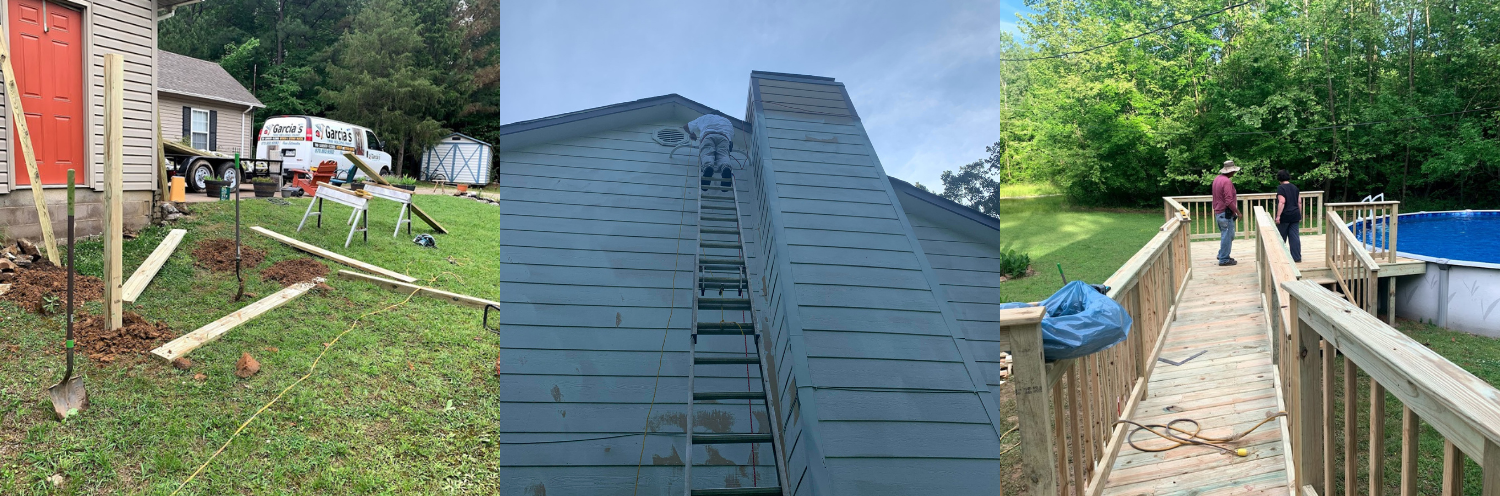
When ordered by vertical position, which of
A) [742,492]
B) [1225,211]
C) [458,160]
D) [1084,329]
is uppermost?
[458,160]

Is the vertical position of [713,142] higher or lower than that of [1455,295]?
higher

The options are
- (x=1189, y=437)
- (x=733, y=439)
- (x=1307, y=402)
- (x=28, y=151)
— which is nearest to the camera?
(x=1307, y=402)

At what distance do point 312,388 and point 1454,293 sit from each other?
→ 11476mm

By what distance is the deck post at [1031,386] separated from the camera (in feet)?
5.94

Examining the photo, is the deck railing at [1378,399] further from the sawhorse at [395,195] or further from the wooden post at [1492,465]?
the sawhorse at [395,195]

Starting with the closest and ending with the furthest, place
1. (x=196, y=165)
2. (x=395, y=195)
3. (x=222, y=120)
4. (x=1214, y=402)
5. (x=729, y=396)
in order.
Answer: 1. (x=729, y=396)
2. (x=1214, y=402)
3. (x=395, y=195)
4. (x=196, y=165)
5. (x=222, y=120)

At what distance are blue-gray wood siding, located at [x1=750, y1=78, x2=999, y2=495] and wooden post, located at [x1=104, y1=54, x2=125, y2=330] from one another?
13.1ft

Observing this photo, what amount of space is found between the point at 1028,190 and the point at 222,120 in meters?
17.3

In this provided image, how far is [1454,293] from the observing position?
825 cm

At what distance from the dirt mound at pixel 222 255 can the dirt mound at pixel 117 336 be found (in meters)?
1.32

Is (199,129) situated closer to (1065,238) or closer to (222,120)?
(222,120)

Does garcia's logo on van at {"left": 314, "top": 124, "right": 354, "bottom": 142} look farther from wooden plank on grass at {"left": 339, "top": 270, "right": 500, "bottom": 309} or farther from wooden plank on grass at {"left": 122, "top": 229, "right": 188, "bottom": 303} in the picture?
wooden plank on grass at {"left": 339, "top": 270, "right": 500, "bottom": 309}

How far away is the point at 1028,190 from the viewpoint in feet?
58.0

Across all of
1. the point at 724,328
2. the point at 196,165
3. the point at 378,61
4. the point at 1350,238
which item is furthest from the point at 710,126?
the point at 378,61
